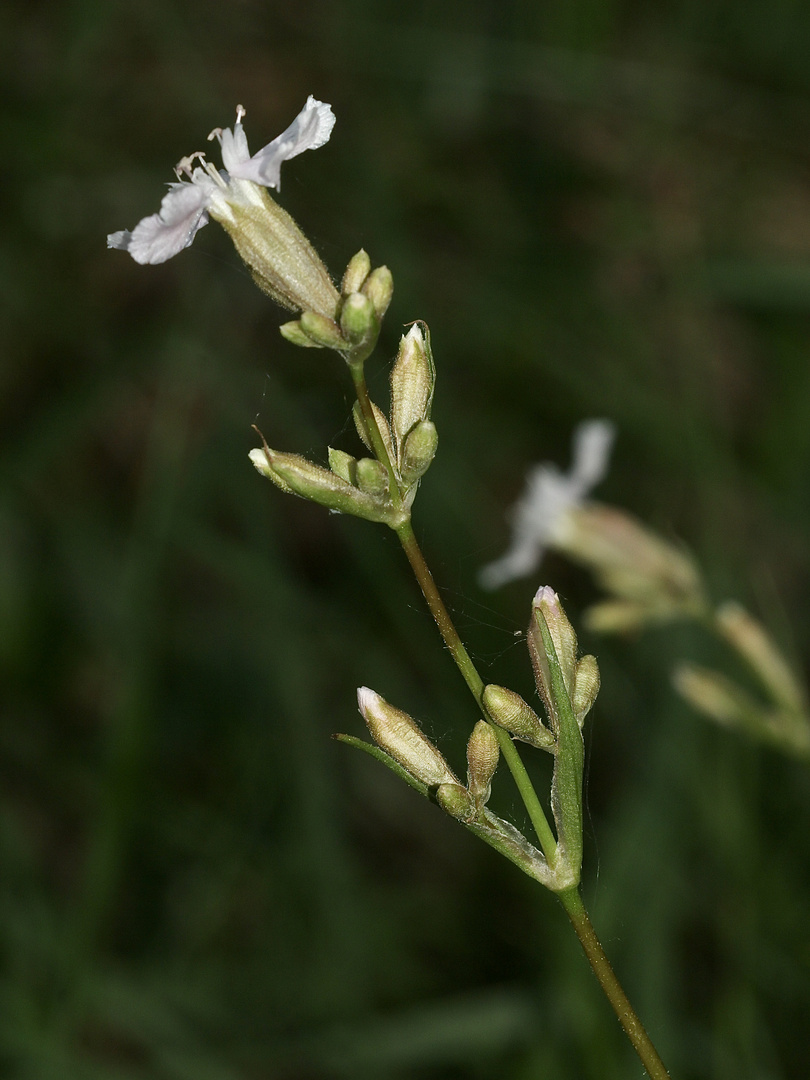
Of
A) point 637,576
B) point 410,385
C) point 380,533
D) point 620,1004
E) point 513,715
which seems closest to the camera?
point 620,1004

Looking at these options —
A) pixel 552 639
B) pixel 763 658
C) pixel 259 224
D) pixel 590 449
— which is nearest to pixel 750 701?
pixel 763 658

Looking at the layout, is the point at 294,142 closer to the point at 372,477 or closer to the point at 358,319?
the point at 358,319

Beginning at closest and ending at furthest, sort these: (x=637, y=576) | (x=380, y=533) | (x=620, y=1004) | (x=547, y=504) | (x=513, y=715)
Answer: (x=620, y=1004) < (x=513, y=715) < (x=637, y=576) < (x=547, y=504) < (x=380, y=533)

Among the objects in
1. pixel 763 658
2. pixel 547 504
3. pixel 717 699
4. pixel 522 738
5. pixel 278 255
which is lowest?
pixel 522 738

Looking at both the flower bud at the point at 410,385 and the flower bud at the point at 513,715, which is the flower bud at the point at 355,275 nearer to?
the flower bud at the point at 410,385

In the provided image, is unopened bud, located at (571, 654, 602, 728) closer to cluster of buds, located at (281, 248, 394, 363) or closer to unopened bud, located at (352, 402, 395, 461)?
unopened bud, located at (352, 402, 395, 461)

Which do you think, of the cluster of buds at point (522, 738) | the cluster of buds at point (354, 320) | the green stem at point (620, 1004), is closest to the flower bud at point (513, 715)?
the cluster of buds at point (522, 738)
